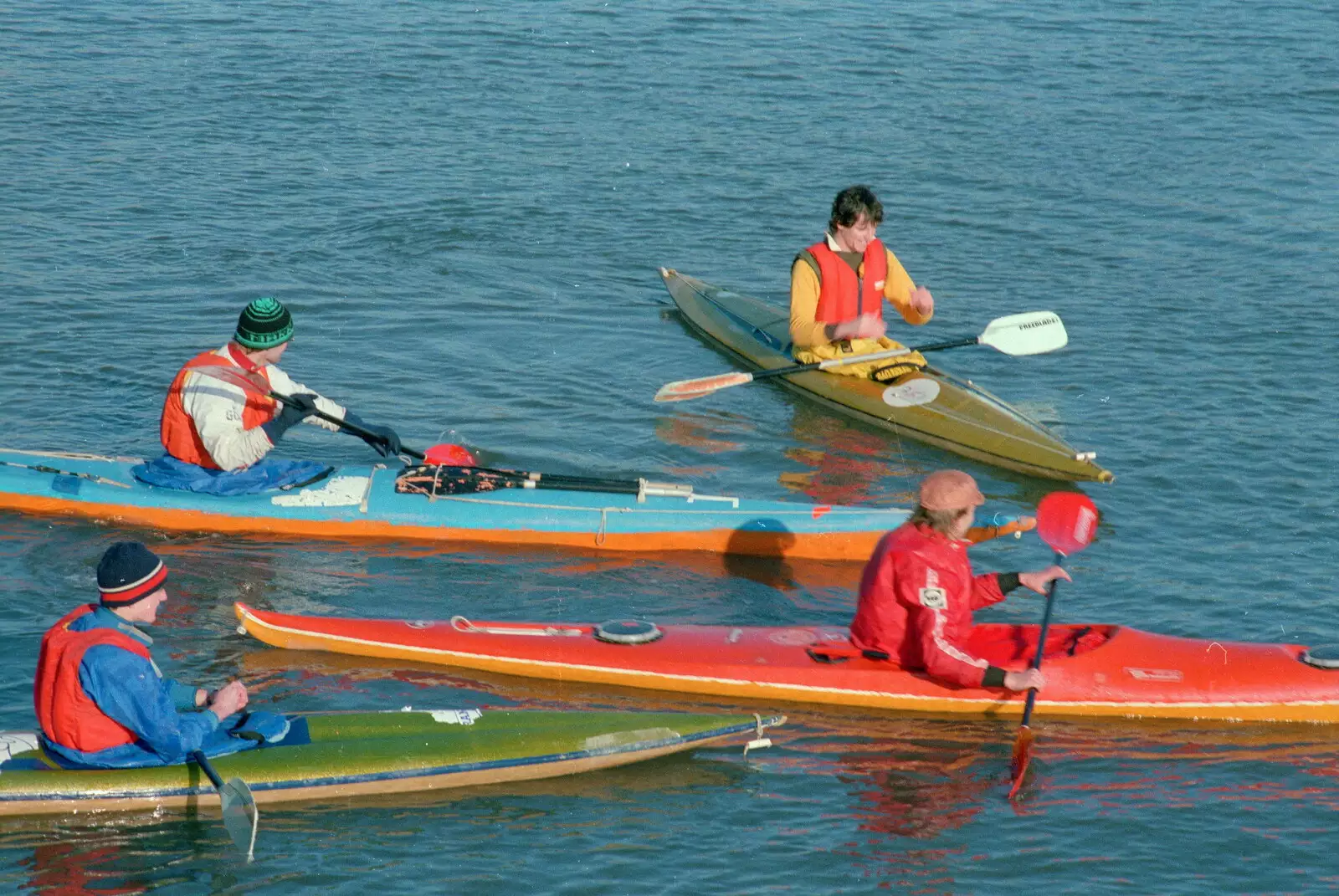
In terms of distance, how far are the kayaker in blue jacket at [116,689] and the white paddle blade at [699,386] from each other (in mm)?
4488

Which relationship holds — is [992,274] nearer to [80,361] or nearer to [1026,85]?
[1026,85]

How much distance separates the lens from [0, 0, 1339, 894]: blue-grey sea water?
5578 mm

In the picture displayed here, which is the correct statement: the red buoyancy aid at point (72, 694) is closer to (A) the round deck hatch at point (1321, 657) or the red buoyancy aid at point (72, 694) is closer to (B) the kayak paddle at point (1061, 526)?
(B) the kayak paddle at point (1061, 526)

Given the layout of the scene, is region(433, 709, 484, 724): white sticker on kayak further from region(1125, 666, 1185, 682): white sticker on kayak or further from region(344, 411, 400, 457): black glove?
region(1125, 666, 1185, 682): white sticker on kayak

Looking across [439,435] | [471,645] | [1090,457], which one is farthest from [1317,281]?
[471,645]

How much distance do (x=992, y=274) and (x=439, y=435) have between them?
495cm

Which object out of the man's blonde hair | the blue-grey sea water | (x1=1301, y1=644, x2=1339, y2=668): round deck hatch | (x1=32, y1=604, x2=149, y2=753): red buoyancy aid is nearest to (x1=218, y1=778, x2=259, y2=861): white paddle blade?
the blue-grey sea water

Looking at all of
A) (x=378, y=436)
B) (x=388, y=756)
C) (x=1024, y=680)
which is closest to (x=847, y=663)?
(x=1024, y=680)

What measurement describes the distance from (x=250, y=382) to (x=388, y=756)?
2.58 metres

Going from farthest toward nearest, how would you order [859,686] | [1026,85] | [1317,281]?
[1026,85] < [1317,281] < [859,686]

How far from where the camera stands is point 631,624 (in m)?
6.57

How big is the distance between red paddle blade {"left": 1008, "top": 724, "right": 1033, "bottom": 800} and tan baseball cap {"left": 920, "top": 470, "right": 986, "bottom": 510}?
3.06 feet

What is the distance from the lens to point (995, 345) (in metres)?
9.17

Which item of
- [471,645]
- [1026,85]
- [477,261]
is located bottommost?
[471,645]
